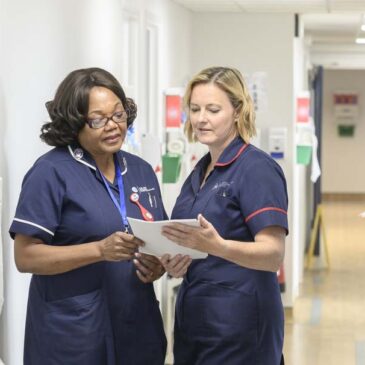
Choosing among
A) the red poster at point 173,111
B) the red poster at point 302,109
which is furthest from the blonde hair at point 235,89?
the red poster at point 302,109

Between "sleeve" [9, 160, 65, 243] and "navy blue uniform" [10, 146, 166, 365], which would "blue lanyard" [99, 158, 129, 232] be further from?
"sleeve" [9, 160, 65, 243]

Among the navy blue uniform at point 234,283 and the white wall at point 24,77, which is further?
the white wall at point 24,77

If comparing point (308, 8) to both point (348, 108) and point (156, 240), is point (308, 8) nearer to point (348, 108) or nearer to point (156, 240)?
point (156, 240)

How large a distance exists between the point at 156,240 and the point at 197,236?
15 cm

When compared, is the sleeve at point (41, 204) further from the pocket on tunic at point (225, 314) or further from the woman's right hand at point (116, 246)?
the pocket on tunic at point (225, 314)

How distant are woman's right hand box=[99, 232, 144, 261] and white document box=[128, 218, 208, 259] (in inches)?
1.2

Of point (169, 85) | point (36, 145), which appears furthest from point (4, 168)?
point (169, 85)

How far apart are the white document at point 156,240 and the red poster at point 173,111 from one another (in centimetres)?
329

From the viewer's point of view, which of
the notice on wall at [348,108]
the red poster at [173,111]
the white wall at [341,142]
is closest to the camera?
the red poster at [173,111]

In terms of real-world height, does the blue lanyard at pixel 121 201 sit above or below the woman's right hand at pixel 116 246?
above

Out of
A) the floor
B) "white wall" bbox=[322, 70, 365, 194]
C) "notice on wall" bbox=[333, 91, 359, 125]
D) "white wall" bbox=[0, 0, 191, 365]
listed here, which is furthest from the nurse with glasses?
"white wall" bbox=[322, 70, 365, 194]

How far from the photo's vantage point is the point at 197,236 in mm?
2615

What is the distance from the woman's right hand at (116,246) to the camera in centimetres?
271

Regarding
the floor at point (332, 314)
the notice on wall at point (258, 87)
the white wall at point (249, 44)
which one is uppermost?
the white wall at point (249, 44)
